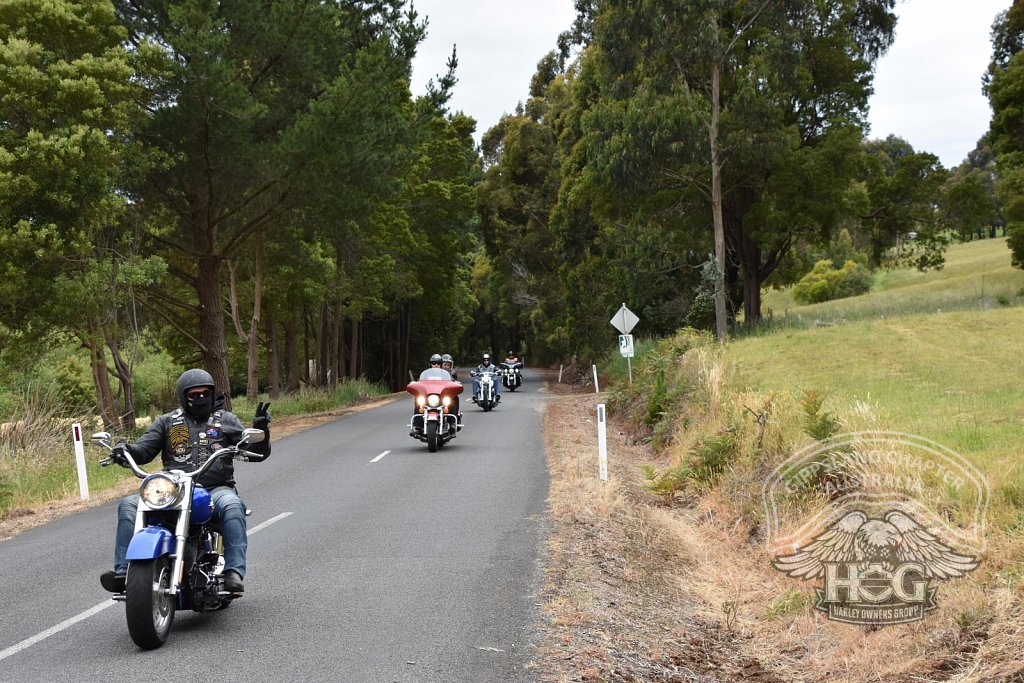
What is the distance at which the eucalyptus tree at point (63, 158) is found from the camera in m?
17.5

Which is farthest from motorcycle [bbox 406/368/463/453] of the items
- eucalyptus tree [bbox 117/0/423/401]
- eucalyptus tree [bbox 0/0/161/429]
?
eucalyptus tree [bbox 117/0/423/401]

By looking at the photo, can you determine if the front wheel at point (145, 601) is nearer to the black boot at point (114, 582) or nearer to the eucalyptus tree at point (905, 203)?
the black boot at point (114, 582)

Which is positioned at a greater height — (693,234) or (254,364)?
(693,234)

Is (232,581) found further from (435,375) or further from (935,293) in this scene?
(935,293)

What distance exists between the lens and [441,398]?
738 inches

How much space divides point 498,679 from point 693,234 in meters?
34.9

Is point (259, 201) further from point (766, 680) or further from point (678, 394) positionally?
point (766, 680)

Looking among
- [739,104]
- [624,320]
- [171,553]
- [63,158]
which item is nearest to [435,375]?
[63,158]

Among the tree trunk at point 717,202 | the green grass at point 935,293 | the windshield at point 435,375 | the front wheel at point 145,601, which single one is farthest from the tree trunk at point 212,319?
the front wheel at point 145,601

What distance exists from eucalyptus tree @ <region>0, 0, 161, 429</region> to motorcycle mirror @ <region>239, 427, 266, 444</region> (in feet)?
40.9

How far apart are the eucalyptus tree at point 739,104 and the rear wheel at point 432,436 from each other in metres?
17.3

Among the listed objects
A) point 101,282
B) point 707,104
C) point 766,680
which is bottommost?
point 766,680

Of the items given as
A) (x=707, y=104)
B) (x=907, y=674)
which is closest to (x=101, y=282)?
(x=907, y=674)

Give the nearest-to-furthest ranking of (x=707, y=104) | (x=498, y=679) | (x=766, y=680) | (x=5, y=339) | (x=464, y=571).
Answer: (x=498, y=679) → (x=766, y=680) → (x=464, y=571) → (x=5, y=339) → (x=707, y=104)
